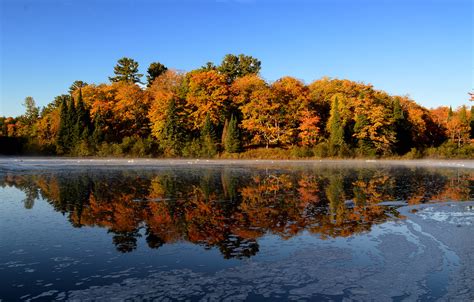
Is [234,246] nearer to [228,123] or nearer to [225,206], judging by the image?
[225,206]

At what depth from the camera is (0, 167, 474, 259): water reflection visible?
12.4 m

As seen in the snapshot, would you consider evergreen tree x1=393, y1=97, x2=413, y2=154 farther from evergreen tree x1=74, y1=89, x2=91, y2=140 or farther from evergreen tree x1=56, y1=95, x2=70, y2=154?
evergreen tree x1=56, y1=95, x2=70, y2=154

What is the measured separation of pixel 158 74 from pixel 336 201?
71.4 m

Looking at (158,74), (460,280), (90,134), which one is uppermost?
(158,74)

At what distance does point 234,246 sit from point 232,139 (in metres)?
50.5

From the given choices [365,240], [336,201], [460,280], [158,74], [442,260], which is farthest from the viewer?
[158,74]

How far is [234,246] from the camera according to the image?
1103 cm

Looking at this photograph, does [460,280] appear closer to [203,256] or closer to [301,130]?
[203,256]

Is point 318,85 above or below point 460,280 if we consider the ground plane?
above

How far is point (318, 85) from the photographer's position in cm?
7325

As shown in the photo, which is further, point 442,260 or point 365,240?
point 365,240

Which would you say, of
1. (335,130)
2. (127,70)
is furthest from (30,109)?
(335,130)

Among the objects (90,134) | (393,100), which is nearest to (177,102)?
(90,134)

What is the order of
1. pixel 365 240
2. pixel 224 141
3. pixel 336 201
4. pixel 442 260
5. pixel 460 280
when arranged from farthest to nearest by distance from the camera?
pixel 224 141, pixel 336 201, pixel 365 240, pixel 442 260, pixel 460 280
